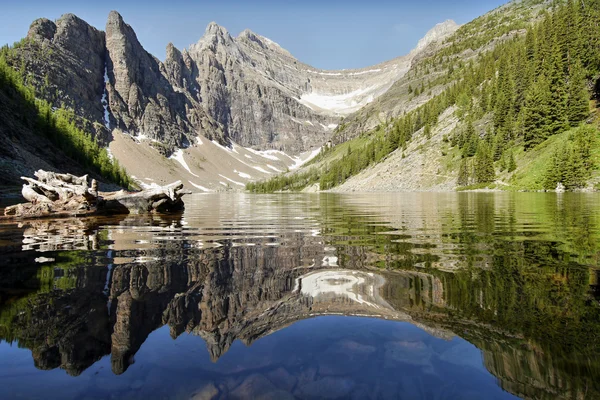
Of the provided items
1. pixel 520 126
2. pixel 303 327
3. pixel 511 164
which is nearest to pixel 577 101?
pixel 511 164

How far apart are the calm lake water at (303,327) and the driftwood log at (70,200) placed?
1697cm

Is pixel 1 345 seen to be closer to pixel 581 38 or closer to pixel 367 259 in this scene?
pixel 367 259

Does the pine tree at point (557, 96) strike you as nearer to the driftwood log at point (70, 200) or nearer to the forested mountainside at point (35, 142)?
the driftwood log at point (70, 200)

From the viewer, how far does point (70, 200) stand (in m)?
23.2

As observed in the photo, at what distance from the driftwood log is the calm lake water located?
55.7 feet

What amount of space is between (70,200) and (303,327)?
24772 mm

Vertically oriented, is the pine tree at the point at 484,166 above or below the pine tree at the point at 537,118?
below

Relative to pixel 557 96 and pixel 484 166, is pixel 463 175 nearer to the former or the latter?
pixel 484 166

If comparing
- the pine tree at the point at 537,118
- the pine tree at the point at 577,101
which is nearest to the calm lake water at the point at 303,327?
the pine tree at the point at 577,101

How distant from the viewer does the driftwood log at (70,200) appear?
21844 mm

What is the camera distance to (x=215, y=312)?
4.86m

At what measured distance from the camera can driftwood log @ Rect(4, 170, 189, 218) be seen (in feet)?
71.7

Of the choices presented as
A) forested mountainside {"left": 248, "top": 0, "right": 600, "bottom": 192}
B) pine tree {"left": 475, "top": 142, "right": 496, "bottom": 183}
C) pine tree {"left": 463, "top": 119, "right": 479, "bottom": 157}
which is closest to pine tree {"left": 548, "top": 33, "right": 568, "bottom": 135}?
forested mountainside {"left": 248, "top": 0, "right": 600, "bottom": 192}

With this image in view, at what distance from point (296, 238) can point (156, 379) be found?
31.8 ft
